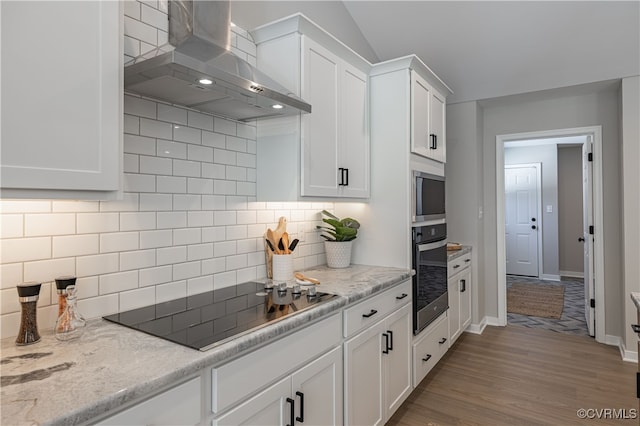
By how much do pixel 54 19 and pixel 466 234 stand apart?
3878 millimetres

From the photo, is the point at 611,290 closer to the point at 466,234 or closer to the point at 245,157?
the point at 466,234

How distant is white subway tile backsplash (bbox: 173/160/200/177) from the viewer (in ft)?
5.68

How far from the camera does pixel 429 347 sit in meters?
2.76

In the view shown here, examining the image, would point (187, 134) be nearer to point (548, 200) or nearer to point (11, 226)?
point (11, 226)

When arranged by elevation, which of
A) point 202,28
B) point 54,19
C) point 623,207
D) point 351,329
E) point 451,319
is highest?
point 202,28

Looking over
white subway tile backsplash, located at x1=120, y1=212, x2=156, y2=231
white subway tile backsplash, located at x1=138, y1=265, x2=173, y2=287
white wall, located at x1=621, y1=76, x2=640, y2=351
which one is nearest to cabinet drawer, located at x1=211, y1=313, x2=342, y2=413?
white subway tile backsplash, located at x1=138, y1=265, x2=173, y2=287

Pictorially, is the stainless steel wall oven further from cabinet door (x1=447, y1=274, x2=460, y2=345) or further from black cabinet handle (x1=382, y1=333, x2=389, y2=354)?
black cabinet handle (x1=382, y1=333, x2=389, y2=354)

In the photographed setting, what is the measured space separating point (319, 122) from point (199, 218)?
0.87m

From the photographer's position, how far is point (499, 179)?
167 inches

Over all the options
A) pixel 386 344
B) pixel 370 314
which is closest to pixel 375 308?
pixel 370 314

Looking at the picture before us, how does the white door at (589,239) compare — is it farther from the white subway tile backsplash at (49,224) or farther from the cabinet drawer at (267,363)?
the white subway tile backsplash at (49,224)

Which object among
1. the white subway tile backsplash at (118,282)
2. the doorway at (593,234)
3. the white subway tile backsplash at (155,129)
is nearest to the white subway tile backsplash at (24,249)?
the white subway tile backsplash at (118,282)

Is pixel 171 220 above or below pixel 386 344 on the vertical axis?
above

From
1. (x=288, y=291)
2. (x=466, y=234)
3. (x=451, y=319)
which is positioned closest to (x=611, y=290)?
(x=466, y=234)
